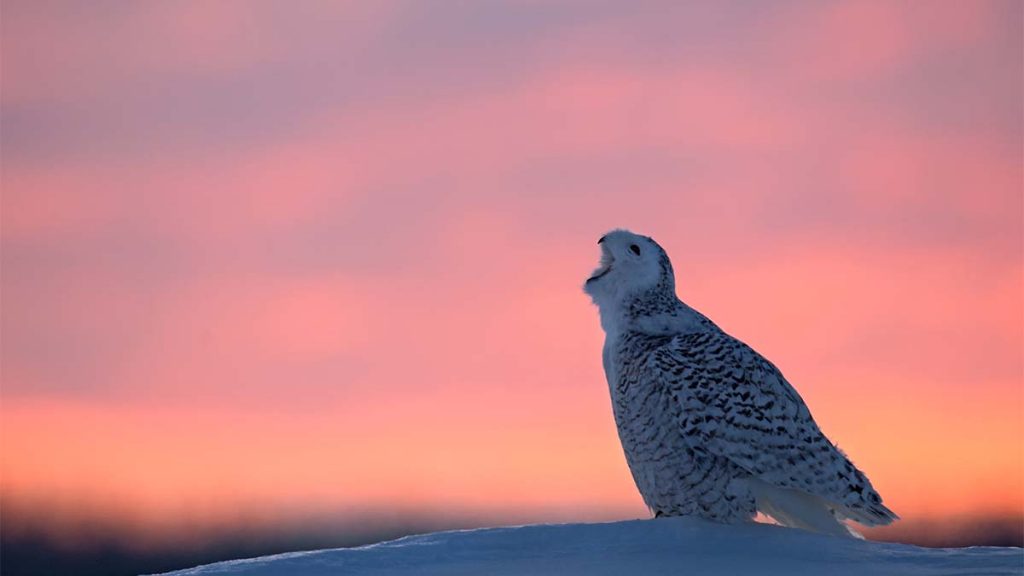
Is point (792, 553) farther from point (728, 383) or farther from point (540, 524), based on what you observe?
point (728, 383)

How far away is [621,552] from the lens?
7938 millimetres

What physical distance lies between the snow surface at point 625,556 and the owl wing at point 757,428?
50.1 inches

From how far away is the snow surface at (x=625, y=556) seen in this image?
7.49 metres

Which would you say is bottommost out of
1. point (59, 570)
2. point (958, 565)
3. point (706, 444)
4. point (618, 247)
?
point (958, 565)

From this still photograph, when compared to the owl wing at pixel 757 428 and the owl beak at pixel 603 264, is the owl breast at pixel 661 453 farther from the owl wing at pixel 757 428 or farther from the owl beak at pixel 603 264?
the owl beak at pixel 603 264

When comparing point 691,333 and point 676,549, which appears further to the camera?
point 691,333

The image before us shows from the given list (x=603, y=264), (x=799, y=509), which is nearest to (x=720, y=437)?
(x=799, y=509)

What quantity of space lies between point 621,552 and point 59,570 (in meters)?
90.9

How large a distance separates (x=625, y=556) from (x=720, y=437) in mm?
2201

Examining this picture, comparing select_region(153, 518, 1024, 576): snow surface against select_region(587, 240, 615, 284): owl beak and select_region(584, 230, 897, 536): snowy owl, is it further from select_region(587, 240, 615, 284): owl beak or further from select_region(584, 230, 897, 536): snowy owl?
select_region(587, 240, 615, 284): owl beak

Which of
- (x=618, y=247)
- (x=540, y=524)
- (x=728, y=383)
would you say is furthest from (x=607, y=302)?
(x=540, y=524)

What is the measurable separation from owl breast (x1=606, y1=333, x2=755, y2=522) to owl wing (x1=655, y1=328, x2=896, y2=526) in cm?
10

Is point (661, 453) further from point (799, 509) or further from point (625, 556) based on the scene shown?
point (625, 556)

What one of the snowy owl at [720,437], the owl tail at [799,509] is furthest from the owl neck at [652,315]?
the owl tail at [799,509]
